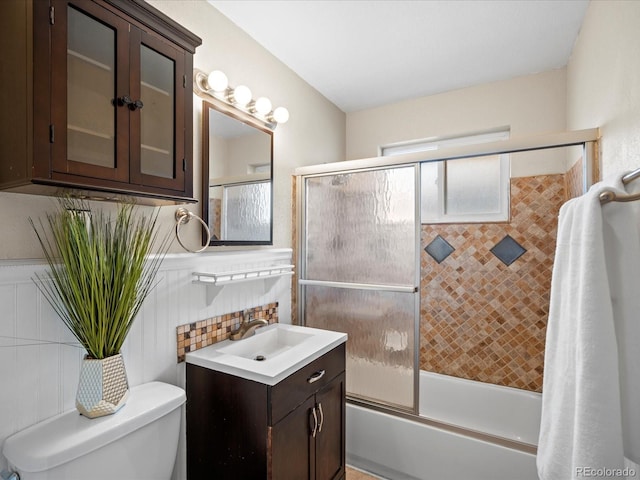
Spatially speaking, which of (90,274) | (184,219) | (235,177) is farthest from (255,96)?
(90,274)

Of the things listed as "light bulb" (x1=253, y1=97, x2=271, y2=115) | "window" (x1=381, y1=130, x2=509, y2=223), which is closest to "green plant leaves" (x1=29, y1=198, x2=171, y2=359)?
"light bulb" (x1=253, y1=97, x2=271, y2=115)

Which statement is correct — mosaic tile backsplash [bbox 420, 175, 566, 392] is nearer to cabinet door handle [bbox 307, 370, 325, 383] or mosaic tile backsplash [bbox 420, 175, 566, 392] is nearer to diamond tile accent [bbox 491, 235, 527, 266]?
diamond tile accent [bbox 491, 235, 527, 266]

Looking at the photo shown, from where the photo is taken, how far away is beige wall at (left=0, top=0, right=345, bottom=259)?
3.30 feet

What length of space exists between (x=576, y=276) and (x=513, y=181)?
164 centimetres

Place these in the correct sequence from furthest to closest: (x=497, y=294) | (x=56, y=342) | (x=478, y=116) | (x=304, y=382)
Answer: (x=478, y=116)
(x=497, y=294)
(x=304, y=382)
(x=56, y=342)

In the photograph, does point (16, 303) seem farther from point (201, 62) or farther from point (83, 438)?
point (201, 62)

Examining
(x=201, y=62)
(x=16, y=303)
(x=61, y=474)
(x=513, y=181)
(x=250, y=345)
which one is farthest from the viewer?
(x=513, y=181)

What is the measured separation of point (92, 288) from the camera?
977 mm

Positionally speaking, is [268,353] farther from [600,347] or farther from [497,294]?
[497,294]

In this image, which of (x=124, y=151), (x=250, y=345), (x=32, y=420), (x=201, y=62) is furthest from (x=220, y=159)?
(x=32, y=420)

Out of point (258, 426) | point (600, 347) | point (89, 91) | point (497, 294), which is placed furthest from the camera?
point (497, 294)

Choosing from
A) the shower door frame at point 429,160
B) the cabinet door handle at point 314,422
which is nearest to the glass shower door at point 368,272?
the shower door frame at point 429,160

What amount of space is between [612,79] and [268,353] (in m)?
1.96

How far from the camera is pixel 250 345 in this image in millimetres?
1696
